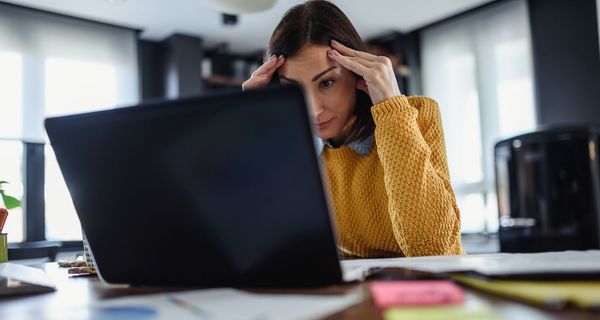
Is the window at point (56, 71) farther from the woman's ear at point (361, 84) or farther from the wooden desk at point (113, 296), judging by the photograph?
the wooden desk at point (113, 296)

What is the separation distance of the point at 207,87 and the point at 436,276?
4110 mm

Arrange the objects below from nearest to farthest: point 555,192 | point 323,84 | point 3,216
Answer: point 3,216
point 323,84
point 555,192

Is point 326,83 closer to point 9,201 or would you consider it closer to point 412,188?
point 412,188

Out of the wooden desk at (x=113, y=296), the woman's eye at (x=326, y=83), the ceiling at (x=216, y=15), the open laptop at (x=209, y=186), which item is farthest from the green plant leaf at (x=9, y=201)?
the ceiling at (x=216, y=15)

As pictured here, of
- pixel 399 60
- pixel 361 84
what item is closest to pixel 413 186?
pixel 361 84

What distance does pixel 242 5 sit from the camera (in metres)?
2.07

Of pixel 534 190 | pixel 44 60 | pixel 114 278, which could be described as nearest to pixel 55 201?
pixel 44 60

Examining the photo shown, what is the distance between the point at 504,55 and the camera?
12.6 feet

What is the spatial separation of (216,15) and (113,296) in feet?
11.7

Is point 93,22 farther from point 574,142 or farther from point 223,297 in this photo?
point 223,297

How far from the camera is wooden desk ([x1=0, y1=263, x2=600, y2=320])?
1.25ft

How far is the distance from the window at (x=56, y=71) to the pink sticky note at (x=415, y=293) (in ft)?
10.0

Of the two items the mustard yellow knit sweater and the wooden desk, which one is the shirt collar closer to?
the mustard yellow knit sweater

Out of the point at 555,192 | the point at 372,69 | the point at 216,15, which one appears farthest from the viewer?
the point at 216,15
